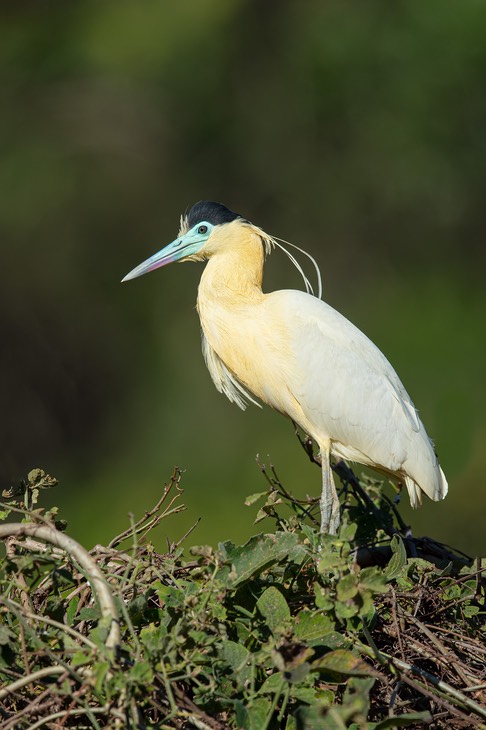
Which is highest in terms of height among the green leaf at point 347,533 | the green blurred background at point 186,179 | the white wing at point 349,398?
the green blurred background at point 186,179

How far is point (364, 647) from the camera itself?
164 centimetres

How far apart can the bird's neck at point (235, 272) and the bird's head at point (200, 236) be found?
3cm

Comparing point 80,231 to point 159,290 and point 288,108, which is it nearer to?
point 159,290

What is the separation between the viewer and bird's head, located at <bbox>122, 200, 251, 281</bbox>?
3.06 metres

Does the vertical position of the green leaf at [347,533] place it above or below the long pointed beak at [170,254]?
below

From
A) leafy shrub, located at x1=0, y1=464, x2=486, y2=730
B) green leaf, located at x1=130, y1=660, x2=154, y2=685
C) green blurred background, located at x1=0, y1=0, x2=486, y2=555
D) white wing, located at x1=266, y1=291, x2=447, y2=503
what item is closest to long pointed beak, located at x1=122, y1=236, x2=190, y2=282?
white wing, located at x1=266, y1=291, x2=447, y2=503

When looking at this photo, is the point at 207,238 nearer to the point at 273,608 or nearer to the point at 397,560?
the point at 397,560

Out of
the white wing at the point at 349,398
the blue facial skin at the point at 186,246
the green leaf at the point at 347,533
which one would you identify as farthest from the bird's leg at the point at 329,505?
the green leaf at the point at 347,533

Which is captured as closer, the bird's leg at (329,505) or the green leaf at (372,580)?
the green leaf at (372,580)

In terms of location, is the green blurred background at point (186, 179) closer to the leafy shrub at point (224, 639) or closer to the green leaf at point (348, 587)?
the leafy shrub at point (224, 639)

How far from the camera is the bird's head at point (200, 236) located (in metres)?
3.06

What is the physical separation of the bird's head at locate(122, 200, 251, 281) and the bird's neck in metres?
0.03

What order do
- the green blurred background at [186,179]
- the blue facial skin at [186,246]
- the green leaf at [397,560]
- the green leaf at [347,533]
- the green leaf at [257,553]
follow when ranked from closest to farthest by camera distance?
the green leaf at [347,533] < the green leaf at [257,553] < the green leaf at [397,560] < the blue facial skin at [186,246] < the green blurred background at [186,179]

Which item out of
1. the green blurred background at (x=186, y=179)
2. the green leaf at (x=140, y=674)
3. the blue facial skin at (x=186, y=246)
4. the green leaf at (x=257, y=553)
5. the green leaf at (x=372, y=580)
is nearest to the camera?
the green leaf at (x=140, y=674)
